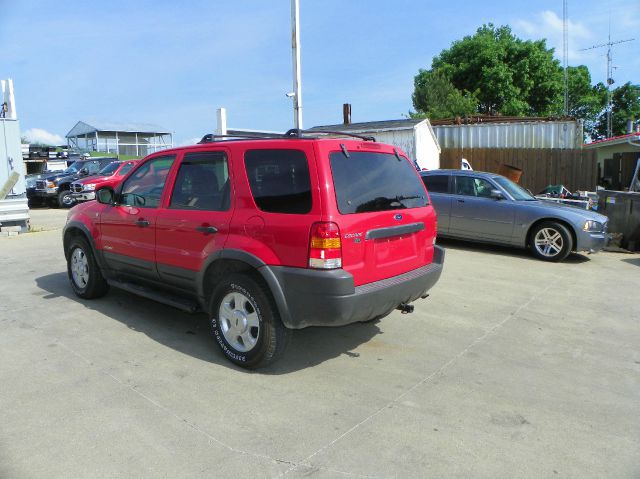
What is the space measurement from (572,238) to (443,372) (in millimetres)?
5630

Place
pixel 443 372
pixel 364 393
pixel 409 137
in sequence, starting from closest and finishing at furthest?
pixel 364 393 → pixel 443 372 → pixel 409 137

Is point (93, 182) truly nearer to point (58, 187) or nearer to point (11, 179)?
point (58, 187)

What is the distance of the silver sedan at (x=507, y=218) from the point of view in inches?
336

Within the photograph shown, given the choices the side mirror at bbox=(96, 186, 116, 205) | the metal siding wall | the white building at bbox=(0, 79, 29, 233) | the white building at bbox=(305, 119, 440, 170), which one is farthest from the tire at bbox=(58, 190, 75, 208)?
the metal siding wall

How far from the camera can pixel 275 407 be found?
11.4 ft

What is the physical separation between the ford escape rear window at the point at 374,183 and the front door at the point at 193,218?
996 millimetres

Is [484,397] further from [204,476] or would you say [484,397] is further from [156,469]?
[156,469]

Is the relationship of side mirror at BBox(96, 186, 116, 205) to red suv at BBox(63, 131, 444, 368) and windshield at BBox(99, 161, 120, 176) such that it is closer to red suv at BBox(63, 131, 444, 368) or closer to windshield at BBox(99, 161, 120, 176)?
red suv at BBox(63, 131, 444, 368)

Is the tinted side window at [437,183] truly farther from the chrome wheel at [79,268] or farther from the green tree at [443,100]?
the green tree at [443,100]

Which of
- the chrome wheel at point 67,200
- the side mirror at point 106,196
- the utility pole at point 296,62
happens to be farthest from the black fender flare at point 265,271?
the chrome wheel at point 67,200

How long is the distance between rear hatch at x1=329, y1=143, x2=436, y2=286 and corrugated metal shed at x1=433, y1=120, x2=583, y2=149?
1621cm

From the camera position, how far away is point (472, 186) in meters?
9.70

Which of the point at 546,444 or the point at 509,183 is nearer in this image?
the point at 546,444

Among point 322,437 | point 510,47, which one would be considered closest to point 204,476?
point 322,437
